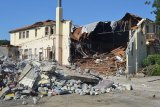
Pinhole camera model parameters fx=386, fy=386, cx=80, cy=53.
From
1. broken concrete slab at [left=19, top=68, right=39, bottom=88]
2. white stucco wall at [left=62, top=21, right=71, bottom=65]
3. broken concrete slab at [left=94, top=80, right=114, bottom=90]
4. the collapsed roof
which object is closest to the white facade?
white stucco wall at [left=62, top=21, right=71, bottom=65]

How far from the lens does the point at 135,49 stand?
162ft

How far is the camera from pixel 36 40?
56625mm

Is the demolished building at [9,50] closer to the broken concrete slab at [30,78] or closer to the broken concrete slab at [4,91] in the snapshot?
the broken concrete slab at [30,78]

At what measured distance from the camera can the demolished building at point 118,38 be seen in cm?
4928

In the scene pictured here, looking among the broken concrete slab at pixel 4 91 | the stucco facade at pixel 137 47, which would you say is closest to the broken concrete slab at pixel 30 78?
the broken concrete slab at pixel 4 91

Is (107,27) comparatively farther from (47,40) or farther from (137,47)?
(47,40)

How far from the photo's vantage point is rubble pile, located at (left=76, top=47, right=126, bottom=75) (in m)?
46.5

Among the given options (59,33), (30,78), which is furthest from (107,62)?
(30,78)

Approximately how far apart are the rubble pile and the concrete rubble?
16.3m

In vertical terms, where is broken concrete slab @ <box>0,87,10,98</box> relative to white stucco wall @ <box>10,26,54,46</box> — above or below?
below

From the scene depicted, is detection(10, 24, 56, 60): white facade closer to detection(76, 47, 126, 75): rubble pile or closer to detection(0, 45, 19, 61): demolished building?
detection(0, 45, 19, 61): demolished building

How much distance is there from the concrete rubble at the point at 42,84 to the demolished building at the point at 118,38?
19630 millimetres

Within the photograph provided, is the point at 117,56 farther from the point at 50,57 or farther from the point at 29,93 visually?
the point at 29,93

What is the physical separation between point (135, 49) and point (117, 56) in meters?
2.56
